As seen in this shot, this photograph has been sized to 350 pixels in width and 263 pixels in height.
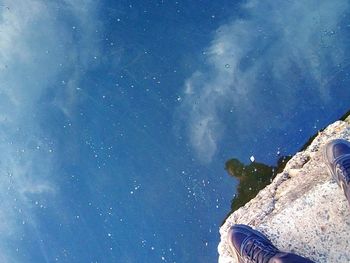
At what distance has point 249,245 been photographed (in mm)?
3318

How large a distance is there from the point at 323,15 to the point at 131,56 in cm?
211

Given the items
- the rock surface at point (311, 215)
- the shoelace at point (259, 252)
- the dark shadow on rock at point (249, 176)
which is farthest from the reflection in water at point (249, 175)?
the shoelace at point (259, 252)

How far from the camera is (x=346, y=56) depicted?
449 centimetres

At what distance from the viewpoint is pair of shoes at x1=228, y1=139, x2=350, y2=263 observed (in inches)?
123

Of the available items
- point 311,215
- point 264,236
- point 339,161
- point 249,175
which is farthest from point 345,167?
point 249,175

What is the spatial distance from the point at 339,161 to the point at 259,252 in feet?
2.80

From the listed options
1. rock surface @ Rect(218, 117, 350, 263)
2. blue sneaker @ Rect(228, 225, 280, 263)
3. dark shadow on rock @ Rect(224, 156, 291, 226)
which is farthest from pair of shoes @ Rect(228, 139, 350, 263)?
dark shadow on rock @ Rect(224, 156, 291, 226)

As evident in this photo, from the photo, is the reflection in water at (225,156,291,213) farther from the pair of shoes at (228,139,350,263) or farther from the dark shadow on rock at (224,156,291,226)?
the pair of shoes at (228,139,350,263)

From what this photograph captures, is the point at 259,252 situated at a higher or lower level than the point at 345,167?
lower

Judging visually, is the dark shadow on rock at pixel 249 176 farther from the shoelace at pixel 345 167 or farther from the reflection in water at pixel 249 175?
the shoelace at pixel 345 167

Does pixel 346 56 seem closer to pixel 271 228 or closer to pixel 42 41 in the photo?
pixel 271 228

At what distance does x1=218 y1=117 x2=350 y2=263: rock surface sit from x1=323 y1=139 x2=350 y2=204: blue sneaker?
153 mm

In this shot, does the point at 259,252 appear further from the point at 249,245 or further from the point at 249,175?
the point at 249,175

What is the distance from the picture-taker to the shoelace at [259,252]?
3141 millimetres
